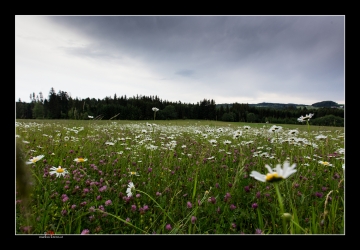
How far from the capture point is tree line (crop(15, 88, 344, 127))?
2087 millimetres

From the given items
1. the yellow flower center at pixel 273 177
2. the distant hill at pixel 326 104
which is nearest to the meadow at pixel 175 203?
the yellow flower center at pixel 273 177

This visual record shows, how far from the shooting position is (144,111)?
5039 millimetres

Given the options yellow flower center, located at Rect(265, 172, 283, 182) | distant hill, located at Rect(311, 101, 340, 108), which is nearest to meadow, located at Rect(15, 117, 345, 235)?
yellow flower center, located at Rect(265, 172, 283, 182)

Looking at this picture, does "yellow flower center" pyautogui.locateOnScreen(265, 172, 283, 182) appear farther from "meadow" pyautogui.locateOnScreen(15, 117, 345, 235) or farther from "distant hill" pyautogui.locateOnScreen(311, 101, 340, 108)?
"distant hill" pyautogui.locateOnScreen(311, 101, 340, 108)

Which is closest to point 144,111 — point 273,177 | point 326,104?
point 326,104

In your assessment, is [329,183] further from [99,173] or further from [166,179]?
[99,173]

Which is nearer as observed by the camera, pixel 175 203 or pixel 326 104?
pixel 175 203

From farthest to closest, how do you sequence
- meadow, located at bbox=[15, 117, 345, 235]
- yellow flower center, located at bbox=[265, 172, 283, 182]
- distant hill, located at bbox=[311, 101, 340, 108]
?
distant hill, located at bbox=[311, 101, 340, 108], meadow, located at bbox=[15, 117, 345, 235], yellow flower center, located at bbox=[265, 172, 283, 182]

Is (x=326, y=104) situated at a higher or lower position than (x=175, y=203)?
higher

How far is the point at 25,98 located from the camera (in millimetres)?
1839

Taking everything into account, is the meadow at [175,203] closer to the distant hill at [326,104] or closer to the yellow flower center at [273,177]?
the yellow flower center at [273,177]

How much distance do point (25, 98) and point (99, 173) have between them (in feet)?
3.87

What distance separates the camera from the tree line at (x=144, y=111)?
209 cm

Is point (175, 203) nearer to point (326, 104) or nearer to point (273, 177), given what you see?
point (273, 177)
